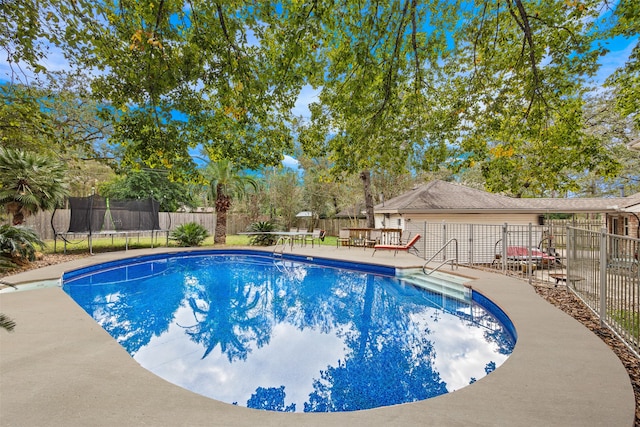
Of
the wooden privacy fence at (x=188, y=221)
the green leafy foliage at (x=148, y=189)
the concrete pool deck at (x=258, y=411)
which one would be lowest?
the concrete pool deck at (x=258, y=411)

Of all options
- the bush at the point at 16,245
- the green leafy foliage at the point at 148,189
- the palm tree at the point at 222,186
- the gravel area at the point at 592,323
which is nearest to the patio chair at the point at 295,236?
the palm tree at the point at 222,186

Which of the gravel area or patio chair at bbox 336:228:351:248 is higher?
patio chair at bbox 336:228:351:248

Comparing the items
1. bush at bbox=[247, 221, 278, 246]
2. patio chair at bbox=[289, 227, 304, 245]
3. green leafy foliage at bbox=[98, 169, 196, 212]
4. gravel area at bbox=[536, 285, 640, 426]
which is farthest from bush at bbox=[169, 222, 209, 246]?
gravel area at bbox=[536, 285, 640, 426]

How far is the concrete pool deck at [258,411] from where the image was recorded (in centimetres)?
232

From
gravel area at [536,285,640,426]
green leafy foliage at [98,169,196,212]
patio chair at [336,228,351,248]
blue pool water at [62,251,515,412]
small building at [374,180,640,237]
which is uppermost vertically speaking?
green leafy foliage at [98,169,196,212]

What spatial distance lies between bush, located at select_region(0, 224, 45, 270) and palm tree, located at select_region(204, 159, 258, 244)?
808 centimetres

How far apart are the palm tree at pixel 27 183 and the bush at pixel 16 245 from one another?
6.04ft

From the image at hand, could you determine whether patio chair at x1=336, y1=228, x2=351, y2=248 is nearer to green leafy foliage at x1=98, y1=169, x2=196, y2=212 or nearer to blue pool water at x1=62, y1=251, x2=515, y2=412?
blue pool water at x1=62, y1=251, x2=515, y2=412

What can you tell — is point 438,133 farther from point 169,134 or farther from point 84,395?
point 84,395

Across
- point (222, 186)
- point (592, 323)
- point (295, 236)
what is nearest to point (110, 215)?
point (222, 186)

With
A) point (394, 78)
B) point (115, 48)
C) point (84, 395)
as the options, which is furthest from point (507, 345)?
point (115, 48)

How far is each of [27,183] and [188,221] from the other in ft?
41.6

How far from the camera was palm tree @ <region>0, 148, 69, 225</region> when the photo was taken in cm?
1020

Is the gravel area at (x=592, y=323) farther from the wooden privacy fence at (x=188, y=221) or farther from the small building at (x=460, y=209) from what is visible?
the wooden privacy fence at (x=188, y=221)
